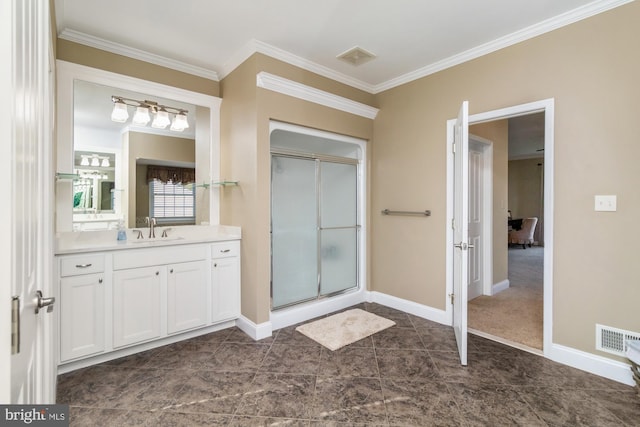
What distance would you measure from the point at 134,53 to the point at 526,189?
404 inches

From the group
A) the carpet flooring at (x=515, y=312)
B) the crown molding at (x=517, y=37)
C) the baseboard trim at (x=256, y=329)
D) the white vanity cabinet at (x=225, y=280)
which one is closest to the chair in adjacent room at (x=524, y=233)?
the carpet flooring at (x=515, y=312)

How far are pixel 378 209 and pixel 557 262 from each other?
6.15 feet

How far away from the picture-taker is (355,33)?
2582mm

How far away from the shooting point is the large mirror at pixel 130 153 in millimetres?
2477

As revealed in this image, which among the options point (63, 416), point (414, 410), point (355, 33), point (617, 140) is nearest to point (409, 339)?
point (414, 410)

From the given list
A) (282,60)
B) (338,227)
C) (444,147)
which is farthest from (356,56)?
(338,227)

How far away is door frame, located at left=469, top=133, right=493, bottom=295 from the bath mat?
5.96ft

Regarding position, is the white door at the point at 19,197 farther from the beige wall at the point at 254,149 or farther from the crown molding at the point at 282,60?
the crown molding at the point at 282,60

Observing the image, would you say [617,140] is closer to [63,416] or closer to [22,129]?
[22,129]

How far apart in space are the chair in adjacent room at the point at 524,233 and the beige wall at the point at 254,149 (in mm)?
7427

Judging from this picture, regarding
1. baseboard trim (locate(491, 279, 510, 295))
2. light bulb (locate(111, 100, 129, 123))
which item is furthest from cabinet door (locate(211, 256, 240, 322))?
baseboard trim (locate(491, 279, 510, 295))

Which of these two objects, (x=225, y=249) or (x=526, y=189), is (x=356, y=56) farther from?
(x=526, y=189)

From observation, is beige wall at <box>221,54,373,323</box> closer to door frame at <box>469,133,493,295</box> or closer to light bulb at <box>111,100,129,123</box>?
light bulb at <box>111,100,129,123</box>

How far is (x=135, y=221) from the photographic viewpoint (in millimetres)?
2801
